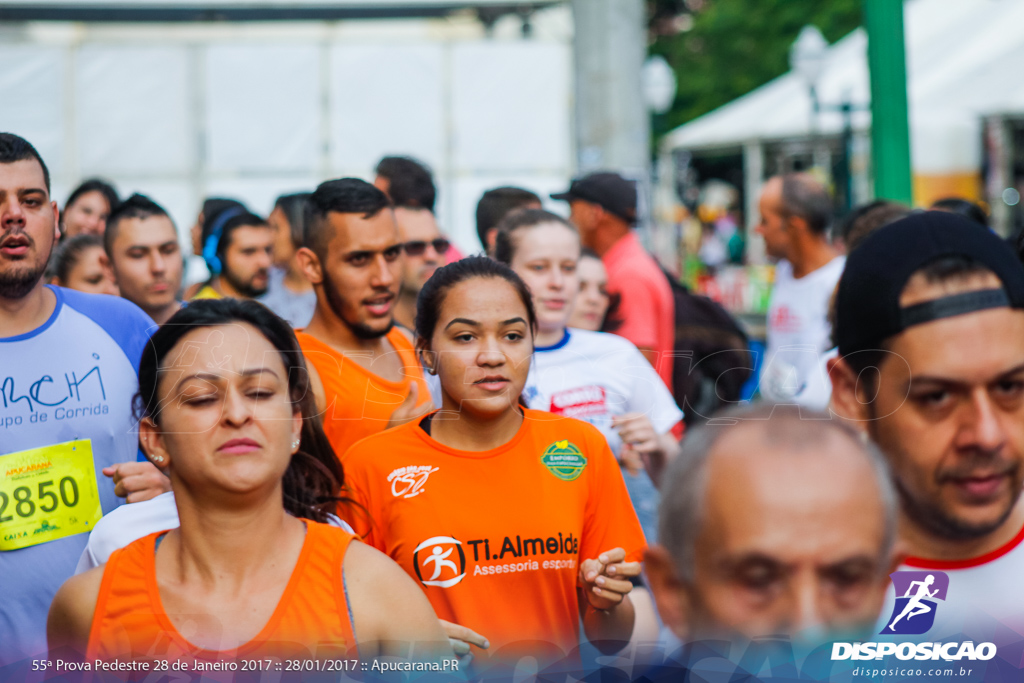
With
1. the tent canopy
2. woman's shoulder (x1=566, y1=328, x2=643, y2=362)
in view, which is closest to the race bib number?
woman's shoulder (x1=566, y1=328, x2=643, y2=362)

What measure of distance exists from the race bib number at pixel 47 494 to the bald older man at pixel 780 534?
1992 mm

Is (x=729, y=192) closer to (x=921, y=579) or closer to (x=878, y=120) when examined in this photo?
(x=878, y=120)

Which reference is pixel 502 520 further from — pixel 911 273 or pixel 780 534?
pixel 780 534

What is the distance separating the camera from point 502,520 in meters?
2.50

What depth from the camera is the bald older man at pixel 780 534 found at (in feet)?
4.23

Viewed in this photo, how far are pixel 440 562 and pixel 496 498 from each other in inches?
8.0

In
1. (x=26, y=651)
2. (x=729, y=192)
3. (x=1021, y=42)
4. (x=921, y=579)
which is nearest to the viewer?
(x=921, y=579)

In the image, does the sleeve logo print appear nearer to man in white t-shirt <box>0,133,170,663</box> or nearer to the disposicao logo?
man in white t-shirt <box>0,133,170,663</box>

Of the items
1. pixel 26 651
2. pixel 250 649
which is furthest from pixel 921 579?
pixel 26 651

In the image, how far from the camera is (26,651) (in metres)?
2.31

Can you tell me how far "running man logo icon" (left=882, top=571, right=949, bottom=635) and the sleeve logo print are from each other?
1152 mm

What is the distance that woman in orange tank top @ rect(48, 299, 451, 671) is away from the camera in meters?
1.91

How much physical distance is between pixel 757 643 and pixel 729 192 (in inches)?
1274

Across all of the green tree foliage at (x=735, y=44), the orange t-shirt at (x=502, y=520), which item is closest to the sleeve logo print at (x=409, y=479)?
the orange t-shirt at (x=502, y=520)
